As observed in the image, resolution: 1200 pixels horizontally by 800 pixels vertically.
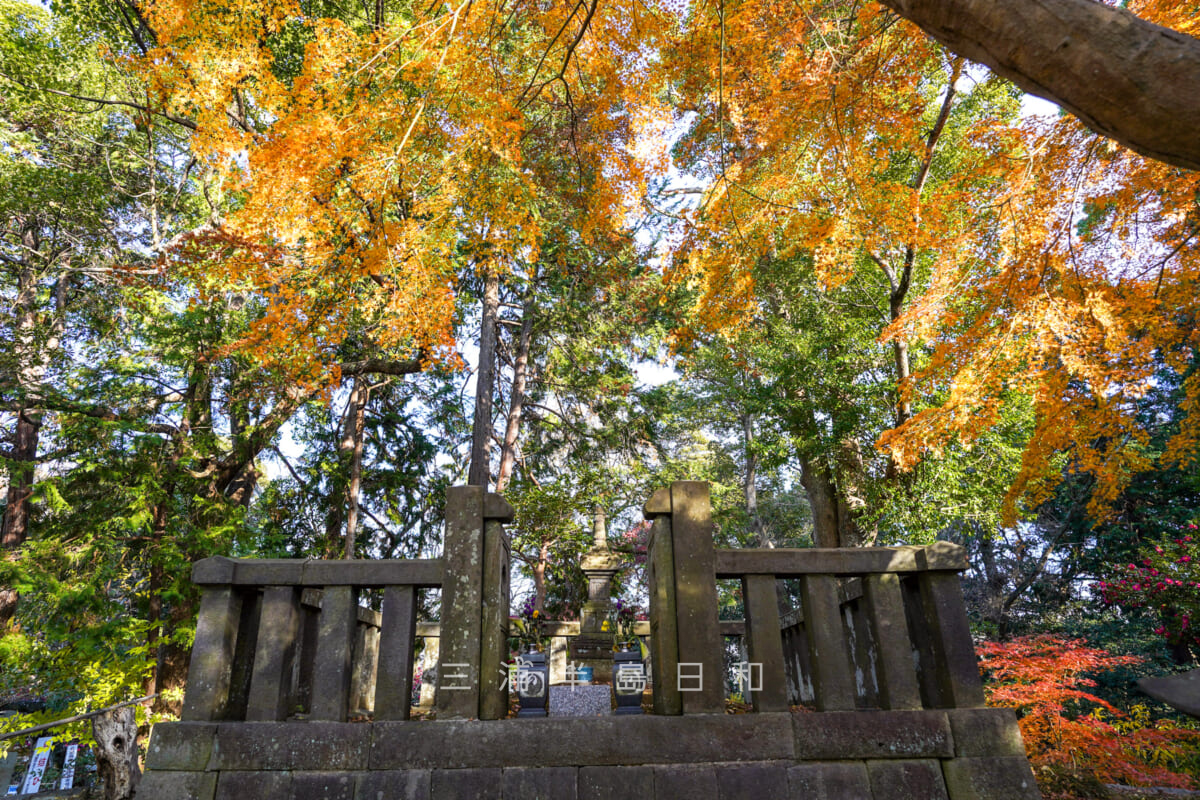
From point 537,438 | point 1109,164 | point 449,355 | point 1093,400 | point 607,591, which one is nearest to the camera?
point 1109,164

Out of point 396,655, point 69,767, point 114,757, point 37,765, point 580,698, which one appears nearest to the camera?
point 396,655

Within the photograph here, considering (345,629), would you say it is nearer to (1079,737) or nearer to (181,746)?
(181,746)

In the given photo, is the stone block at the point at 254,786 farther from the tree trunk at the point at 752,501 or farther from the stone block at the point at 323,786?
the tree trunk at the point at 752,501

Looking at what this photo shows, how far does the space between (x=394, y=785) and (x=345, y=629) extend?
1.01m

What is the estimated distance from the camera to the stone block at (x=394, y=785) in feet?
11.8

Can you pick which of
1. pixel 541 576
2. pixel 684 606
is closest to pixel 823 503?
pixel 541 576

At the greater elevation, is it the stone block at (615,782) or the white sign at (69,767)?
the stone block at (615,782)

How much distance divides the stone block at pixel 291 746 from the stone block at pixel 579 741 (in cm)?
13

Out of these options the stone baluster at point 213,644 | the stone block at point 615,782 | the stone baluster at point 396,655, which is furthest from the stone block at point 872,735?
the stone baluster at point 213,644

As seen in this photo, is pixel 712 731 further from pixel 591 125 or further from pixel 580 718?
pixel 591 125

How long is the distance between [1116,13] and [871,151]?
8.44 metres

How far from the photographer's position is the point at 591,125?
411 inches

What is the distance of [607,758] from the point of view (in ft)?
12.2

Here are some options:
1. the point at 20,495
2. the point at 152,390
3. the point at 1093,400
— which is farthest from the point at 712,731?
the point at 20,495
